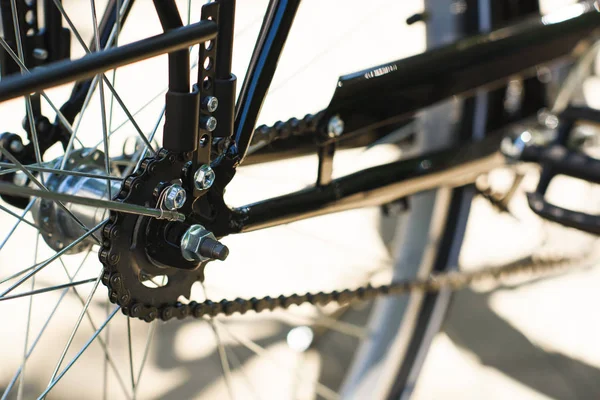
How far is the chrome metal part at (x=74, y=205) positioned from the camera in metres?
0.62

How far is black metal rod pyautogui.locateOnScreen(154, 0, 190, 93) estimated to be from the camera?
492mm

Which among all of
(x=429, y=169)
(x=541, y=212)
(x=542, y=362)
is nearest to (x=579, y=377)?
(x=542, y=362)

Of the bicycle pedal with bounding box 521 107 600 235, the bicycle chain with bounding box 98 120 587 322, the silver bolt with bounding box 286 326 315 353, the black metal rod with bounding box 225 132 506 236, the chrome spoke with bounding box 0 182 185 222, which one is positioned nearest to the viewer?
the chrome spoke with bounding box 0 182 185 222

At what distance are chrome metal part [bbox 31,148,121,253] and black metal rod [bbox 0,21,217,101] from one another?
17 centimetres

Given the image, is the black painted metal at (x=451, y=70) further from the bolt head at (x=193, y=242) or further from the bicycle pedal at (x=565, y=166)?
the bolt head at (x=193, y=242)

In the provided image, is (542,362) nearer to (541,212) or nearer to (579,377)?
(579,377)

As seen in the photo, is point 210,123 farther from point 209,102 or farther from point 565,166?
point 565,166

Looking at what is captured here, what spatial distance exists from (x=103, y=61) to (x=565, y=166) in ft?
2.04

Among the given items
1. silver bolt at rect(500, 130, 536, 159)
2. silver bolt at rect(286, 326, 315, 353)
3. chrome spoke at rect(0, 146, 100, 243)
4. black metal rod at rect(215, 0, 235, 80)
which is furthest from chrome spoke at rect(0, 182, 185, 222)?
silver bolt at rect(286, 326, 315, 353)

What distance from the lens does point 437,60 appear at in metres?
0.78

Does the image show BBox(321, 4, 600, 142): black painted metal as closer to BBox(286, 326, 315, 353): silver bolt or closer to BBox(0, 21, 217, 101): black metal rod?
BBox(0, 21, 217, 101): black metal rod

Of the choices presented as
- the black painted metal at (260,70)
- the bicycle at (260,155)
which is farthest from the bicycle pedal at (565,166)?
the black painted metal at (260,70)

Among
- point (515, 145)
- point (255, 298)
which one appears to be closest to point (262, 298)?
point (255, 298)

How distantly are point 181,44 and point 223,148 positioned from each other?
12 centimetres
